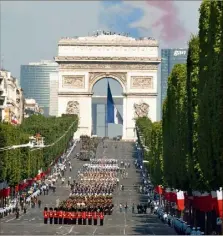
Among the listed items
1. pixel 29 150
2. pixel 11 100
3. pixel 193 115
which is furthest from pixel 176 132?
pixel 11 100

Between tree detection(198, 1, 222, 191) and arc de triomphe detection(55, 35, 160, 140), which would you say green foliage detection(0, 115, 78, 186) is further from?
tree detection(198, 1, 222, 191)

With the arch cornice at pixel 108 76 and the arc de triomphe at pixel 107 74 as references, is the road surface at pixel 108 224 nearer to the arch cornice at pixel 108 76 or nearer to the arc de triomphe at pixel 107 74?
the arc de triomphe at pixel 107 74

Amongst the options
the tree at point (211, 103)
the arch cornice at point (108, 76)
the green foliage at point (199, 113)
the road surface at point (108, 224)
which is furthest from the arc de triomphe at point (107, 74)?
the tree at point (211, 103)

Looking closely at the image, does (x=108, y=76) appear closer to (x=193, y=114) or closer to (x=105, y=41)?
(x=105, y=41)

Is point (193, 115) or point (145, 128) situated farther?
point (145, 128)

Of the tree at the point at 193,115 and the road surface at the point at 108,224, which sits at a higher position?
the tree at the point at 193,115

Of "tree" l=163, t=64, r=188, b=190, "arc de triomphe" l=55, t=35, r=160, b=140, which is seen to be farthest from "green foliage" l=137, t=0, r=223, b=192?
"arc de triomphe" l=55, t=35, r=160, b=140
